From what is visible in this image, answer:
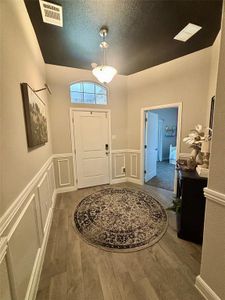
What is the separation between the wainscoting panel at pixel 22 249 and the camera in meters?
1.00

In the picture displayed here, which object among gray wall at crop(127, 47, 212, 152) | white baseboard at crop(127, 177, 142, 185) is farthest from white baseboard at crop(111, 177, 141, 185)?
gray wall at crop(127, 47, 212, 152)

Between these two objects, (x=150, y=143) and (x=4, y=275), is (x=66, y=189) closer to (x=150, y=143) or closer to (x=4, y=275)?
(x=150, y=143)

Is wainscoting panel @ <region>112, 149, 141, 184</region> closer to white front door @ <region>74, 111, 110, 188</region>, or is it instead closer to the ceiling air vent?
white front door @ <region>74, 111, 110, 188</region>

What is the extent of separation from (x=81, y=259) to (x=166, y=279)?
0.95 meters

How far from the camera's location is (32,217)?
1.50 metres

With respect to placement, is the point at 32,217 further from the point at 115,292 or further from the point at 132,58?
the point at 132,58

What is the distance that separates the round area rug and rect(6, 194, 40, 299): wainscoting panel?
0.83 metres

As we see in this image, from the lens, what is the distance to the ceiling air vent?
169cm

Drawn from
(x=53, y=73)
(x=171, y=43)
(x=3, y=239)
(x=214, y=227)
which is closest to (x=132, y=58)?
(x=171, y=43)

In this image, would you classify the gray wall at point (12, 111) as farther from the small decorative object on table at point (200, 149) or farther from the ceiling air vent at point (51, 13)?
the small decorative object on table at point (200, 149)

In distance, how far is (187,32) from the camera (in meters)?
2.22

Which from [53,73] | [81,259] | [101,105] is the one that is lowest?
[81,259]

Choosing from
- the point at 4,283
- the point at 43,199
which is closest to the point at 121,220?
the point at 43,199

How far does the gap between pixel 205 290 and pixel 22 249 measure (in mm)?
1612
